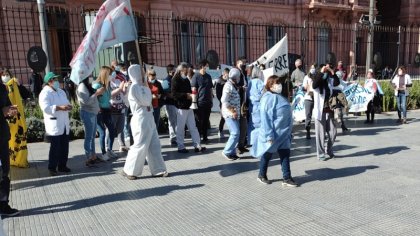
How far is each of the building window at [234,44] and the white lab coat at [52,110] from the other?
16.7 metres

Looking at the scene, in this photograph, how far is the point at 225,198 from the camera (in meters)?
5.06

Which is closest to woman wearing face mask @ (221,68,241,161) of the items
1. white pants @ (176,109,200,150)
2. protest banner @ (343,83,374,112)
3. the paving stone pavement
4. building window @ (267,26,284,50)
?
the paving stone pavement

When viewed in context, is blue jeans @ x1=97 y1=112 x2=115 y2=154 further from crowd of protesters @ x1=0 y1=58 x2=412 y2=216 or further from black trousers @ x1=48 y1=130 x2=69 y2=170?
black trousers @ x1=48 y1=130 x2=69 y2=170

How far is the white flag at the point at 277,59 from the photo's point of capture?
9.05 metres

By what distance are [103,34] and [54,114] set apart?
1.47 meters

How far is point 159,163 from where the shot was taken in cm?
604

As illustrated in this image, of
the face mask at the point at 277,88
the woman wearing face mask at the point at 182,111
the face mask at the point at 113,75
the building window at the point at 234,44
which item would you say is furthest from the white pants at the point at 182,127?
the building window at the point at 234,44

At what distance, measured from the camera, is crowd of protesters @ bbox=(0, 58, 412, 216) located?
5328mm

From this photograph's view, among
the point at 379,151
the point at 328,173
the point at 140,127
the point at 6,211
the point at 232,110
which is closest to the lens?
the point at 6,211

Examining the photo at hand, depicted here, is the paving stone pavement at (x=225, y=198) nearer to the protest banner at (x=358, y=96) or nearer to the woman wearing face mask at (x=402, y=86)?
the woman wearing face mask at (x=402, y=86)

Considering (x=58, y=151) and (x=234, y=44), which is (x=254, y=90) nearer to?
(x=58, y=151)

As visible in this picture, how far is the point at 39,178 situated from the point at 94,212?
199 centimetres

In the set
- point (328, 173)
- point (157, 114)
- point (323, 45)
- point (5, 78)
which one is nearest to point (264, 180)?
point (328, 173)

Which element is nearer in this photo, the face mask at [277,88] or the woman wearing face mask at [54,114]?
the face mask at [277,88]
